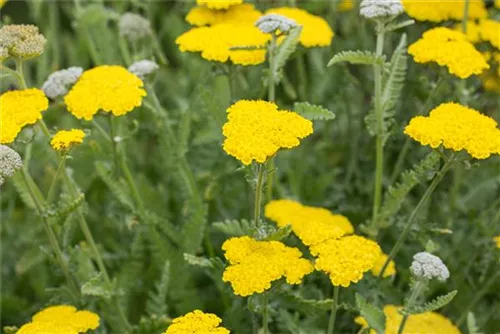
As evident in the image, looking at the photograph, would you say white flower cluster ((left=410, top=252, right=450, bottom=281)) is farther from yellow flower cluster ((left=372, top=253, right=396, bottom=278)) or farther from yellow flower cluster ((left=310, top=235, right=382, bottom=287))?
yellow flower cluster ((left=372, top=253, right=396, bottom=278))

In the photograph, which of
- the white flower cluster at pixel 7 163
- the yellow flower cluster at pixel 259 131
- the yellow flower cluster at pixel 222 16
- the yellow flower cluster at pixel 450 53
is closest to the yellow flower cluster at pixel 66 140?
the white flower cluster at pixel 7 163

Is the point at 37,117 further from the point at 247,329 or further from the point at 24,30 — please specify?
the point at 247,329

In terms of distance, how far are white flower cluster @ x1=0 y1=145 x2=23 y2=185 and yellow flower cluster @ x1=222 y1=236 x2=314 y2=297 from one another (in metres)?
0.52

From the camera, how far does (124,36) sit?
102 inches

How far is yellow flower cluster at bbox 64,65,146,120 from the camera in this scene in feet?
6.31

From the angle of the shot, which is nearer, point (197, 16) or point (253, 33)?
point (253, 33)

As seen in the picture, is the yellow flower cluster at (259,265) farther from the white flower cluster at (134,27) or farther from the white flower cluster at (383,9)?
the white flower cluster at (134,27)

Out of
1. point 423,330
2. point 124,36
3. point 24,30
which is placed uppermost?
point 24,30

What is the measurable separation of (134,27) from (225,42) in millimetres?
560

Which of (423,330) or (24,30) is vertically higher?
(24,30)

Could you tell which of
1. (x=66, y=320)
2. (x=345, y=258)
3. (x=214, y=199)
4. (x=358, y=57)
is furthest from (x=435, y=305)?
(x=214, y=199)

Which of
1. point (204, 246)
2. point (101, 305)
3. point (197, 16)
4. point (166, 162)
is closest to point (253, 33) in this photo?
point (197, 16)

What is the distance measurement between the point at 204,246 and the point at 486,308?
0.95m

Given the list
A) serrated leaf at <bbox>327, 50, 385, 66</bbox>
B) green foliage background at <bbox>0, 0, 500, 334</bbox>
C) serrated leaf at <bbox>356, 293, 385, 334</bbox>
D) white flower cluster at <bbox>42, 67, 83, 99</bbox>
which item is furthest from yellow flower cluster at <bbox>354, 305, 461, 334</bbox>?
white flower cluster at <bbox>42, 67, 83, 99</bbox>
